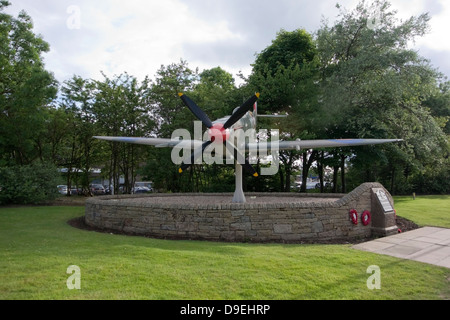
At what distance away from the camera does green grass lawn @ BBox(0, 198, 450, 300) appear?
4.43 meters

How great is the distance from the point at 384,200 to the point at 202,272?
7624mm

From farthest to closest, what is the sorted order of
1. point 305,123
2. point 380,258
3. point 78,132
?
point 78,132
point 305,123
point 380,258

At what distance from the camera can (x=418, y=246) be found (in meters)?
7.93

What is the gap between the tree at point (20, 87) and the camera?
1678cm

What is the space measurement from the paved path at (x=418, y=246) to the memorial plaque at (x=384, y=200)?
899mm

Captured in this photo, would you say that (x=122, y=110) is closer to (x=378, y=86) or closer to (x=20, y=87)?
(x=20, y=87)

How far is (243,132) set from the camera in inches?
425

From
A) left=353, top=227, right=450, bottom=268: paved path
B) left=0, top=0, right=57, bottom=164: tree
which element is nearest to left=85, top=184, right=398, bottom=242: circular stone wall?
left=353, top=227, right=450, bottom=268: paved path

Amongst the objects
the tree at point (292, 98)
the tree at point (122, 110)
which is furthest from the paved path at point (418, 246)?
the tree at point (122, 110)

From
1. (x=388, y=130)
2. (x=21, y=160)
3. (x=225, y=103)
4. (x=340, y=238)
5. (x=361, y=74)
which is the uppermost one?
(x=361, y=74)

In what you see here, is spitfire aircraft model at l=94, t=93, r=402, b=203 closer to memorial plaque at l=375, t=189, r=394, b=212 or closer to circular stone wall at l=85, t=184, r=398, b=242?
circular stone wall at l=85, t=184, r=398, b=242
